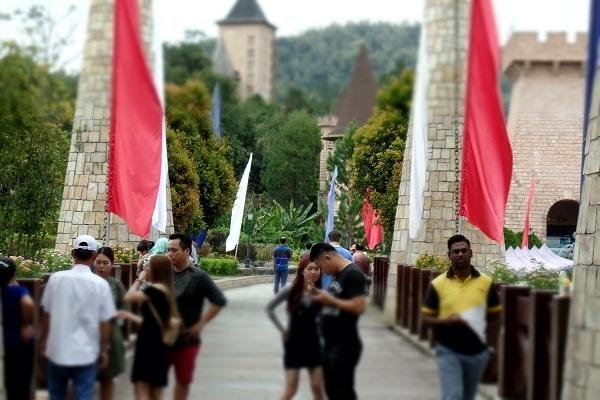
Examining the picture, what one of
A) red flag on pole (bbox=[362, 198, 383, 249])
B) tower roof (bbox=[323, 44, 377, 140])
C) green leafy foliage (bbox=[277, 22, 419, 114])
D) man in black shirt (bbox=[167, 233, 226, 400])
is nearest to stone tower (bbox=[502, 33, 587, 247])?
green leafy foliage (bbox=[277, 22, 419, 114])

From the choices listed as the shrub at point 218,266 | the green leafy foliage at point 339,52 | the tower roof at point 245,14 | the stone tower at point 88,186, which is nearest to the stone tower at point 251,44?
the tower roof at point 245,14

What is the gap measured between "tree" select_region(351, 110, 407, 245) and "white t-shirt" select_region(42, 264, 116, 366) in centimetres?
2215

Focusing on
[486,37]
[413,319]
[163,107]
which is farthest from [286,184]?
[163,107]

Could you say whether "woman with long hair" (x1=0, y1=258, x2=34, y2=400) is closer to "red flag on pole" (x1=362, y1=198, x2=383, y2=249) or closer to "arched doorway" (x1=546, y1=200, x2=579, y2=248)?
"red flag on pole" (x1=362, y1=198, x2=383, y2=249)

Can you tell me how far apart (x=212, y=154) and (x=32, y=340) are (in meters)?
17.0

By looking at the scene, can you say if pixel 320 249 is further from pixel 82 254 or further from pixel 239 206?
pixel 239 206

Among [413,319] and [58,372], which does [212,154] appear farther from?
[58,372]

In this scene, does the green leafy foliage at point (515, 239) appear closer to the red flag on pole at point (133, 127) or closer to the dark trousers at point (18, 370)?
the red flag on pole at point (133, 127)

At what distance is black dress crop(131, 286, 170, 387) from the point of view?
8.84 metres

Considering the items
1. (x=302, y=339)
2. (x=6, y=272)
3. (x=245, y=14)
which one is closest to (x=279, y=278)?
(x=302, y=339)

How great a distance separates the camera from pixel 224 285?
2941 cm

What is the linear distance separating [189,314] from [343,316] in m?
1.04

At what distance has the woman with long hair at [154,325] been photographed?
8.77 metres

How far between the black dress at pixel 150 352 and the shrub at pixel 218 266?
2359 centimetres
